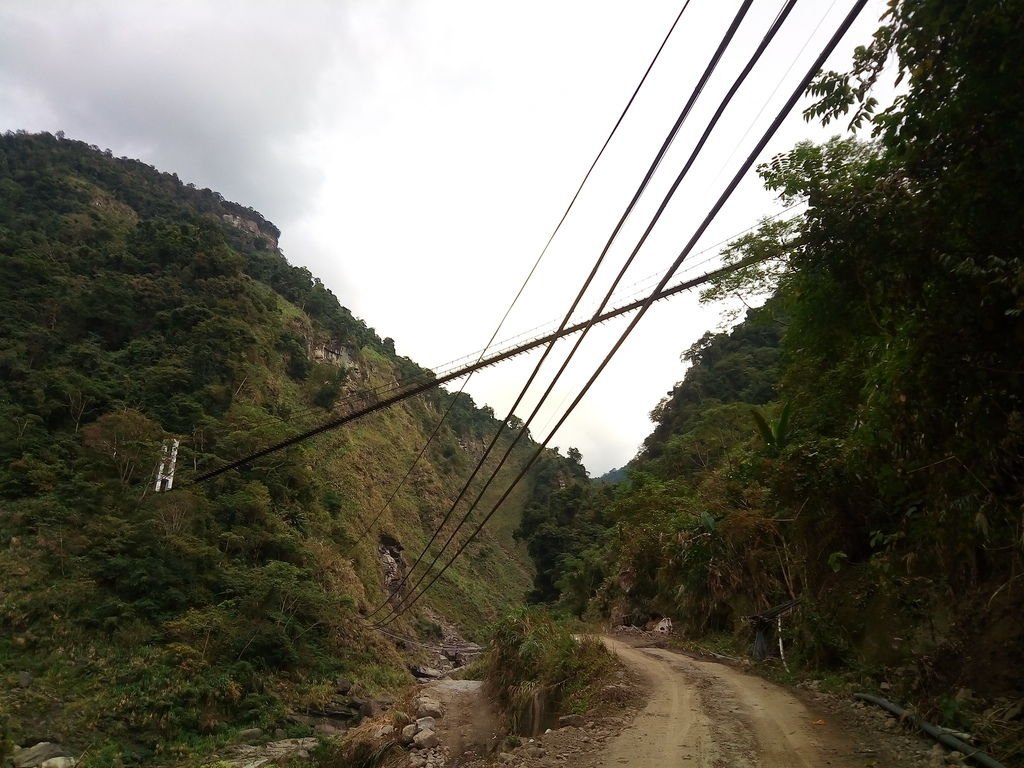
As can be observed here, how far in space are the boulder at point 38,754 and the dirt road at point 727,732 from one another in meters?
14.5

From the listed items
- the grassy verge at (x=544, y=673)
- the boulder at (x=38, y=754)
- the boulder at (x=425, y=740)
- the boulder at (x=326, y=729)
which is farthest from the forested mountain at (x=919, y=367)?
the boulder at (x=38, y=754)

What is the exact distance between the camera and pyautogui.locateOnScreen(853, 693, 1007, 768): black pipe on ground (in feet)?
13.1

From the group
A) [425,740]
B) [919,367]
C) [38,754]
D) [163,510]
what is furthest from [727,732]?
[163,510]

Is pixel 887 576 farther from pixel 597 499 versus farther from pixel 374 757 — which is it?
pixel 597 499

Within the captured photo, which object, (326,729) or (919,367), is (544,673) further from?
(326,729)

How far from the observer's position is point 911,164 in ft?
13.1

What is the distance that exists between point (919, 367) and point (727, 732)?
4.28 m

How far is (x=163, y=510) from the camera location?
20.9 metres

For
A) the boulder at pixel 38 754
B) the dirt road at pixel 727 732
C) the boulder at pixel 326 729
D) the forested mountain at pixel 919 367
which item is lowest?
the boulder at pixel 326 729

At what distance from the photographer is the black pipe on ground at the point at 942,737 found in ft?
13.1

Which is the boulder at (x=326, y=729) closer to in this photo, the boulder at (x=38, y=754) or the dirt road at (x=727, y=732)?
the boulder at (x=38, y=754)

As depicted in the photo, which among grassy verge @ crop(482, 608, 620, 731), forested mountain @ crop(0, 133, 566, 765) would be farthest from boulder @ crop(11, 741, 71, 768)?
grassy verge @ crop(482, 608, 620, 731)

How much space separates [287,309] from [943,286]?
187ft

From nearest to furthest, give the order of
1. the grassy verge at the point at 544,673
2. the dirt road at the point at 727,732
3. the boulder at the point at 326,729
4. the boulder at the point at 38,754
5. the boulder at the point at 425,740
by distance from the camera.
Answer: the dirt road at the point at 727,732, the grassy verge at the point at 544,673, the boulder at the point at 425,740, the boulder at the point at 38,754, the boulder at the point at 326,729
